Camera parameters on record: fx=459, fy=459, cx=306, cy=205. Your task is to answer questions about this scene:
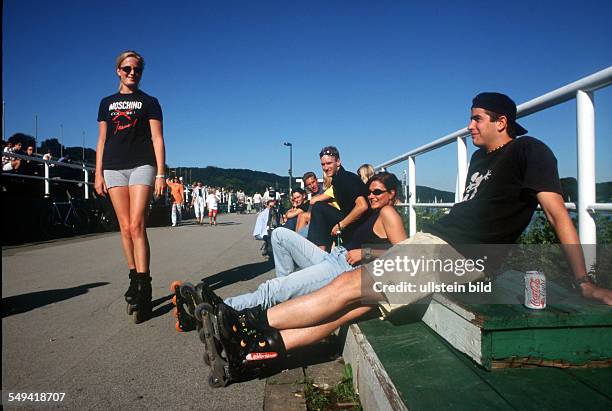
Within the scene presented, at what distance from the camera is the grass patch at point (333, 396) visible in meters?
2.22

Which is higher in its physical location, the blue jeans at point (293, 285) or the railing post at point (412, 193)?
the railing post at point (412, 193)

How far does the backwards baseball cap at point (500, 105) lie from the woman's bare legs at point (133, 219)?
8.89 feet

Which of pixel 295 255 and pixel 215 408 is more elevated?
pixel 295 255

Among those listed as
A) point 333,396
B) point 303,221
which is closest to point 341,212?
point 303,221

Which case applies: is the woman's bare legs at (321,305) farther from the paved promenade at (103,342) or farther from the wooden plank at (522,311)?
the wooden plank at (522,311)

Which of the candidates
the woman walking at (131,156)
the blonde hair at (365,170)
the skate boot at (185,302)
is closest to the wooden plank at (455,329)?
the skate boot at (185,302)

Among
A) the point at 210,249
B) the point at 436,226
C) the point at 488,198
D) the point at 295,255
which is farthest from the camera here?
the point at 210,249

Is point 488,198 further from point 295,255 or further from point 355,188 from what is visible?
point 355,188

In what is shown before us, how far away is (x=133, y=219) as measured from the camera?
3834mm

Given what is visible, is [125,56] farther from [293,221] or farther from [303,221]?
[293,221]

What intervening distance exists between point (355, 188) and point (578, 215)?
8.99ft

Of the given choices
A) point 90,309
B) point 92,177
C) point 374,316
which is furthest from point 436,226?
point 92,177

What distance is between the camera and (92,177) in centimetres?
1239

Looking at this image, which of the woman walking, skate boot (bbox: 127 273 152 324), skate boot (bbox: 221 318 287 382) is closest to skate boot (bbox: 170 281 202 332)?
skate boot (bbox: 127 273 152 324)
